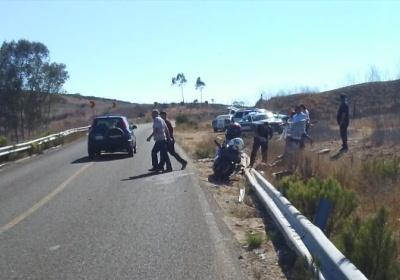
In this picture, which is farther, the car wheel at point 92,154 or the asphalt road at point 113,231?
the car wheel at point 92,154

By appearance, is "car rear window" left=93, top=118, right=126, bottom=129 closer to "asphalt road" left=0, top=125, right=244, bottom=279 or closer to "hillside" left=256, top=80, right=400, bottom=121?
"asphalt road" left=0, top=125, right=244, bottom=279

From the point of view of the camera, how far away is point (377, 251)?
225 inches

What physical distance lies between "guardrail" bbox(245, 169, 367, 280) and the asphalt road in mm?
724

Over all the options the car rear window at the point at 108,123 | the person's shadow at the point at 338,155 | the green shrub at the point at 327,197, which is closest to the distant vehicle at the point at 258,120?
the car rear window at the point at 108,123

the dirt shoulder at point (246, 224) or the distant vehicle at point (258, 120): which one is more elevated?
the distant vehicle at point (258, 120)

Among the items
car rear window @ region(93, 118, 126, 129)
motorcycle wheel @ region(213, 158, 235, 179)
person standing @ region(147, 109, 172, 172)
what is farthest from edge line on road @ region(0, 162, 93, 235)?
car rear window @ region(93, 118, 126, 129)

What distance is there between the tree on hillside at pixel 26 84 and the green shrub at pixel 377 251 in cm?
6856

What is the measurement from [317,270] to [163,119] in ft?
44.5

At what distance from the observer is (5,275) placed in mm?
6699

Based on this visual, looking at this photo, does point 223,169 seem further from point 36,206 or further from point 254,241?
point 254,241

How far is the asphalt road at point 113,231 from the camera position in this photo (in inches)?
270

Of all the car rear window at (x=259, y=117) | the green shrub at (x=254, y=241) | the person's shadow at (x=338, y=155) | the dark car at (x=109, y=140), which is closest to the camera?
the green shrub at (x=254, y=241)

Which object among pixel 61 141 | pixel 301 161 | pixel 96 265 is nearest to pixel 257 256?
pixel 96 265

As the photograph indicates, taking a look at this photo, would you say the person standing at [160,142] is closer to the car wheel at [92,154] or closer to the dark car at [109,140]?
the dark car at [109,140]
